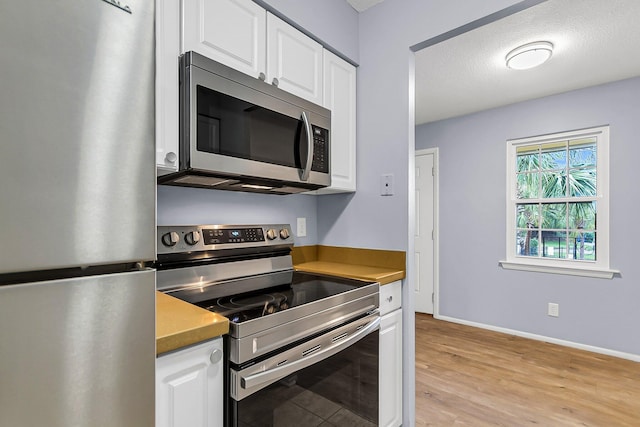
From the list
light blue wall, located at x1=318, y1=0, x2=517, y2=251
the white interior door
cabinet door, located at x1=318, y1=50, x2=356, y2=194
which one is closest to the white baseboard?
the white interior door

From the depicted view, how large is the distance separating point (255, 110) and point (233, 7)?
0.43 m

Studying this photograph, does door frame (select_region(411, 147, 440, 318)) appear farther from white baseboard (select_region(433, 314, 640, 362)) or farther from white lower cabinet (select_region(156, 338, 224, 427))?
white lower cabinet (select_region(156, 338, 224, 427))

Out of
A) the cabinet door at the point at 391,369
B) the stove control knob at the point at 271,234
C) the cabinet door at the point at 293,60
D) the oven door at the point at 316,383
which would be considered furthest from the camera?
the stove control knob at the point at 271,234

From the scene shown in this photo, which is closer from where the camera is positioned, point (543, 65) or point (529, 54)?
point (529, 54)

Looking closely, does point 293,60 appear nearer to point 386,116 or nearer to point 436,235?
point 386,116

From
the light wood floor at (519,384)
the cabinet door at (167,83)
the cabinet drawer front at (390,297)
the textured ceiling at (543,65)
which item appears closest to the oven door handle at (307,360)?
the cabinet drawer front at (390,297)

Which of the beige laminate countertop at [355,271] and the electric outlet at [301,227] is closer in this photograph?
the beige laminate countertop at [355,271]

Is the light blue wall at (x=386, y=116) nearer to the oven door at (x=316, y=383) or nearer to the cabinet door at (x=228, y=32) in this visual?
the oven door at (x=316, y=383)

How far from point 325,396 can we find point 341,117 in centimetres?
143

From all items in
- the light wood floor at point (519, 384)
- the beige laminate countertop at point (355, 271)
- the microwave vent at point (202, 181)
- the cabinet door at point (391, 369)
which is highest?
the microwave vent at point (202, 181)

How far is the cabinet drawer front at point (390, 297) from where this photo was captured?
1.60m

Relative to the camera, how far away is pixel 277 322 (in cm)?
101

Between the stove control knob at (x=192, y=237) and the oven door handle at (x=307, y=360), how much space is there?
2.17 feet

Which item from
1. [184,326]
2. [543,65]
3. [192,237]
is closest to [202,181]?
[192,237]
